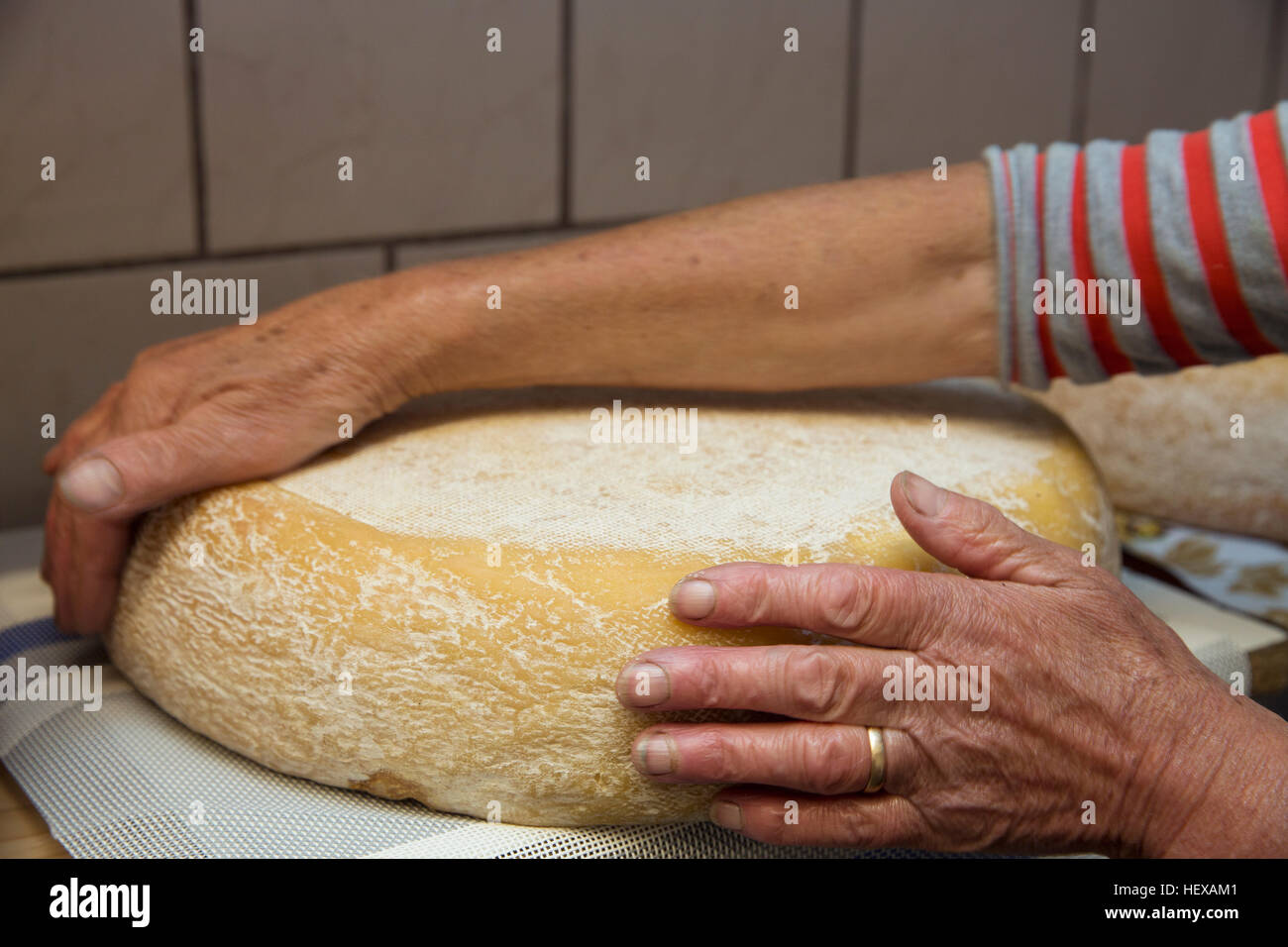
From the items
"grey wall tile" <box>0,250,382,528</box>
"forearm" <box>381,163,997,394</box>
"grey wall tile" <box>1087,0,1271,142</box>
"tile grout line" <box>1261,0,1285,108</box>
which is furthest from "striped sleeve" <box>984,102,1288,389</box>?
"tile grout line" <box>1261,0,1285,108</box>

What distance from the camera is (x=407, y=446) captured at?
89 cm

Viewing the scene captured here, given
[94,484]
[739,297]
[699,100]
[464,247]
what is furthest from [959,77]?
[94,484]

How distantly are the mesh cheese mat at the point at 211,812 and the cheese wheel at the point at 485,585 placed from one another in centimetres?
2

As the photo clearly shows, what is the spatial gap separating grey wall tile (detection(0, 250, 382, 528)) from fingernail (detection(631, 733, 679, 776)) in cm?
76

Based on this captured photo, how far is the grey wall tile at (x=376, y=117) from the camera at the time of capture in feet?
3.80

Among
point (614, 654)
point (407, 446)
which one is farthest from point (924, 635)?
point (407, 446)

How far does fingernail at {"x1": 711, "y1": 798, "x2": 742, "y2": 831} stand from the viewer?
713mm

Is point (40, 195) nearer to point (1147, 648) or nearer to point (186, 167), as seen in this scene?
point (186, 167)

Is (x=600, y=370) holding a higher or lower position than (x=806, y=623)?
higher

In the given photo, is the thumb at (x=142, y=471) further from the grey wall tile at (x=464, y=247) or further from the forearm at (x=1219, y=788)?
the forearm at (x=1219, y=788)

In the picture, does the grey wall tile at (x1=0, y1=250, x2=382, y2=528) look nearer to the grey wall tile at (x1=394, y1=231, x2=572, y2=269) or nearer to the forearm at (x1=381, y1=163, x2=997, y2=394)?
the grey wall tile at (x1=394, y1=231, x2=572, y2=269)

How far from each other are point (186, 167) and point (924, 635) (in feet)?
2.79

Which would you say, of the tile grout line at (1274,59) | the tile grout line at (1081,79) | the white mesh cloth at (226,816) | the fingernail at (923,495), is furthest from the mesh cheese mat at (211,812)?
the tile grout line at (1274,59)

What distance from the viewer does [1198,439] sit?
1283 mm
